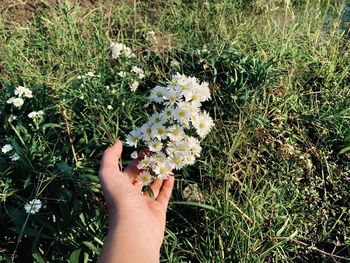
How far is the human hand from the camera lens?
144cm

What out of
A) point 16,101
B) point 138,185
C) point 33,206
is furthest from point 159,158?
point 16,101

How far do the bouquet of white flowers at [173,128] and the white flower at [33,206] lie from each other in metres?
0.53

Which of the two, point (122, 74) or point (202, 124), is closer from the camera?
point (202, 124)

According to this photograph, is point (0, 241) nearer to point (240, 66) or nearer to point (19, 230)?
point (19, 230)

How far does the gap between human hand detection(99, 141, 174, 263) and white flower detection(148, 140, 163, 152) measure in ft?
0.40

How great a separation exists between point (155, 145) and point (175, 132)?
0.10m

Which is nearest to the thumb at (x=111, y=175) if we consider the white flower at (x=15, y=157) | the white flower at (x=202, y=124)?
the white flower at (x=202, y=124)

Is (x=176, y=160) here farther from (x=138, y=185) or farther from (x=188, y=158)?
(x=138, y=185)

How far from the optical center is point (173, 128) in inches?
68.0

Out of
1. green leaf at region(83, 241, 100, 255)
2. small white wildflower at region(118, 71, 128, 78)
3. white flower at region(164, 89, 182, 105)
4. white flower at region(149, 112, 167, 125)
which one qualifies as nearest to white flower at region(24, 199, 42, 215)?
green leaf at region(83, 241, 100, 255)

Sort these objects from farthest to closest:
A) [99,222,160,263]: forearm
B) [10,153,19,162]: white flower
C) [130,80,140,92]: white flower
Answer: [130,80,140,92]: white flower < [10,153,19,162]: white flower < [99,222,160,263]: forearm

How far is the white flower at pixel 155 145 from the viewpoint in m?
1.74

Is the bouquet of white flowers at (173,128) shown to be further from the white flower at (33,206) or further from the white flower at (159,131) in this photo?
the white flower at (33,206)

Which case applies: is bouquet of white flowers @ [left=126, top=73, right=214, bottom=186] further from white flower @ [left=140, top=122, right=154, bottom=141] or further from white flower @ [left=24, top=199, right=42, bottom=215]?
white flower @ [left=24, top=199, right=42, bottom=215]
